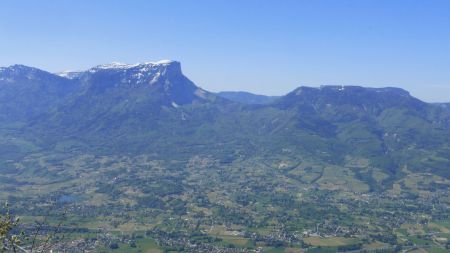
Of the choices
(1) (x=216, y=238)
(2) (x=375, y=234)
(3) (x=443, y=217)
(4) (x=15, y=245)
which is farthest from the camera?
(3) (x=443, y=217)

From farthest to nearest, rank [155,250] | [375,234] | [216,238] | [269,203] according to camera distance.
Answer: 1. [269,203]
2. [375,234]
3. [216,238]
4. [155,250]

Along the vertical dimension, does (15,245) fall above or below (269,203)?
above

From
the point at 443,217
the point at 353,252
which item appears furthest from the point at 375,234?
the point at 443,217

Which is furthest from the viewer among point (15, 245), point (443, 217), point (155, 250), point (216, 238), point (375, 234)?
point (443, 217)

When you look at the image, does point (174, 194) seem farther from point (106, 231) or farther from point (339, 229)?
point (339, 229)

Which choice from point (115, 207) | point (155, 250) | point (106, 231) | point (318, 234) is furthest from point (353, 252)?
point (115, 207)

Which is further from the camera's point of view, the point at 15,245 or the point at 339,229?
the point at 339,229

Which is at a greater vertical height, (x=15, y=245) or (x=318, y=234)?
(x=15, y=245)

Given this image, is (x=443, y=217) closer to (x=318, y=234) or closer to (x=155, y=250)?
(x=318, y=234)

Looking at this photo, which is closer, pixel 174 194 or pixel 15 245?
pixel 15 245
